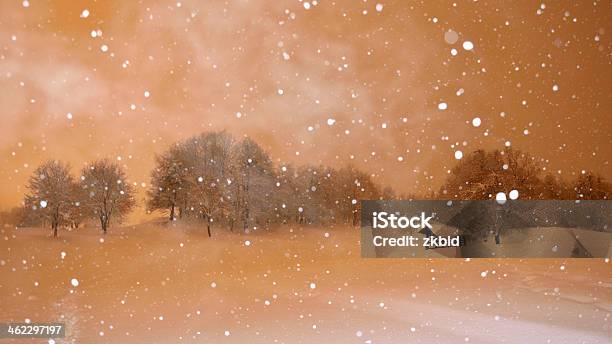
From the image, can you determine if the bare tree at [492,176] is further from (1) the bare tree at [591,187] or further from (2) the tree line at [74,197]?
(2) the tree line at [74,197]

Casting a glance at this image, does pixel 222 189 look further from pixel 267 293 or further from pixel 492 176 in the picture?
pixel 492 176

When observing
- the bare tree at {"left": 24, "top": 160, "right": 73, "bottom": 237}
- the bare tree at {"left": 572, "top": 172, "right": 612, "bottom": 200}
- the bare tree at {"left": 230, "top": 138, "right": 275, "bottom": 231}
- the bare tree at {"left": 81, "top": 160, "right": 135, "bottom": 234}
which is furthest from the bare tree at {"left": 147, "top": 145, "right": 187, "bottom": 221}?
the bare tree at {"left": 572, "top": 172, "right": 612, "bottom": 200}

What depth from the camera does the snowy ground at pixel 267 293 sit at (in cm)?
398

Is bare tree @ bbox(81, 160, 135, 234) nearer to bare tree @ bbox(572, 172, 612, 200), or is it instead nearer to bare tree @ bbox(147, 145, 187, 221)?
bare tree @ bbox(147, 145, 187, 221)

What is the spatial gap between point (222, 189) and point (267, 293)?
3.39 feet

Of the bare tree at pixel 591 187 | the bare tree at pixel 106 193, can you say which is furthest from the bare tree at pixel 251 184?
the bare tree at pixel 591 187

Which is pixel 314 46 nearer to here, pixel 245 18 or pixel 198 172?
pixel 245 18

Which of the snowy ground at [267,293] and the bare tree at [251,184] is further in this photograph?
the bare tree at [251,184]

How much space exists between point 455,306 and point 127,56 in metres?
3.86

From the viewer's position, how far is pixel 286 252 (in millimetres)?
4230

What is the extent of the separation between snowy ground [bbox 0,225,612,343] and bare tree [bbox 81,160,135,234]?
168 mm

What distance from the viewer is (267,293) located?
13.6 feet

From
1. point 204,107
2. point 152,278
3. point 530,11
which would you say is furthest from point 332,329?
point 530,11

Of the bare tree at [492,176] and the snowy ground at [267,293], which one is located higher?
the bare tree at [492,176]
